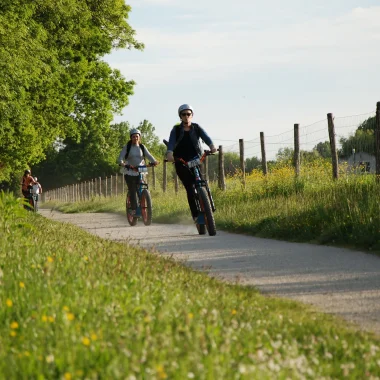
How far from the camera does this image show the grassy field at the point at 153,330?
12.6 feet

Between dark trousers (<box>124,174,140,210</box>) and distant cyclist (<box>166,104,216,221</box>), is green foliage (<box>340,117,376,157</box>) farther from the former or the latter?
distant cyclist (<box>166,104,216,221</box>)

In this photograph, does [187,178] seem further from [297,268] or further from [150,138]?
[150,138]

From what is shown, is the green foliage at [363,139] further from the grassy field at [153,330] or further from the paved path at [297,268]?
the grassy field at [153,330]

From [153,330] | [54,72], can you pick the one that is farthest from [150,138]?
[153,330]

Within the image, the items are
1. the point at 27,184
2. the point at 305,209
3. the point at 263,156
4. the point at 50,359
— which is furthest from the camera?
the point at 27,184

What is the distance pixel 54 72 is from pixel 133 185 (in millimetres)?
16777

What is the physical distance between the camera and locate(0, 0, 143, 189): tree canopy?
89.1 feet

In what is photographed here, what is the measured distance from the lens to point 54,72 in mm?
33844

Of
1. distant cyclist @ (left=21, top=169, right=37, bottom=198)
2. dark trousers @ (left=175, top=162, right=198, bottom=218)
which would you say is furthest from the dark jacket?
distant cyclist @ (left=21, top=169, right=37, bottom=198)

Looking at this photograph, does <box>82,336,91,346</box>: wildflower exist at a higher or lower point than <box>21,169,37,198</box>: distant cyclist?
lower

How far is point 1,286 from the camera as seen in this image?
19.7 feet

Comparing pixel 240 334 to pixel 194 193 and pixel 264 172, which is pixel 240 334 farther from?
pixel 264 172

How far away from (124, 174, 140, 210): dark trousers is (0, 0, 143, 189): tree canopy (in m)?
8.79

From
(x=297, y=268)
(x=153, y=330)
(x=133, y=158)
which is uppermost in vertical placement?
(x=133, y=158)
